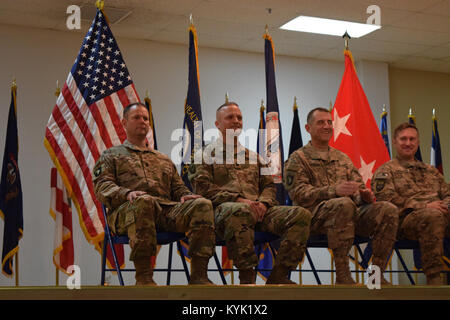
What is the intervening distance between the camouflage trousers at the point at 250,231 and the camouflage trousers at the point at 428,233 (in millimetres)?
849

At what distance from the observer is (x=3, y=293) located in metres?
2.67

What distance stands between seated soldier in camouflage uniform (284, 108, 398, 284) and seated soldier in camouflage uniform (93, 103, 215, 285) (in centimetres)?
75

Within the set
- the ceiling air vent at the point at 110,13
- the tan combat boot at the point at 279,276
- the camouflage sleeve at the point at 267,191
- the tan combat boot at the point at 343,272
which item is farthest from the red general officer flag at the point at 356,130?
the ceiling air vent at the point at 110,13

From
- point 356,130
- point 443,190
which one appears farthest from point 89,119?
point 443,190

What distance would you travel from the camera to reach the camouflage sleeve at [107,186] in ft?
11.5

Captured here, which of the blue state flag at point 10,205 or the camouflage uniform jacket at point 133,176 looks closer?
the camouflage uniform jacket at point 133,176

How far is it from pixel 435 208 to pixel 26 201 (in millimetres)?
4448

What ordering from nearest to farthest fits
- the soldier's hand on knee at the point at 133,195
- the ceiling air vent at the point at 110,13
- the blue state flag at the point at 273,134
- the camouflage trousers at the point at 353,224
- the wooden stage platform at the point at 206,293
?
the wooden stage platform at the point at 206,293, the soldier's hand on knee at the point at 133,195, the camouflage trousers at the point at 353,224, the blue state flag at the point at 273,134, the ceiling air vent at the point at 110,13

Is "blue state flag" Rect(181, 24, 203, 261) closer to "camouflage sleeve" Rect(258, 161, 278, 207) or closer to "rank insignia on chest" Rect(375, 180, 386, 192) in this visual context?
"camouflage sleeve" Rect(258, 161, 278, 207)

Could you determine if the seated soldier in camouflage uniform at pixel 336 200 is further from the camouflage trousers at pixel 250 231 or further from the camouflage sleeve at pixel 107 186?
the camouflage sleeve at pixel 107 186

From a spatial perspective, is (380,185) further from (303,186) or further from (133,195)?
(133,195)

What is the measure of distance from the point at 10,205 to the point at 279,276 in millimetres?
2568

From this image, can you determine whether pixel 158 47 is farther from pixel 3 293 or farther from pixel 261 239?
pixel 3 293

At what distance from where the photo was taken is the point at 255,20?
6.94 meters
